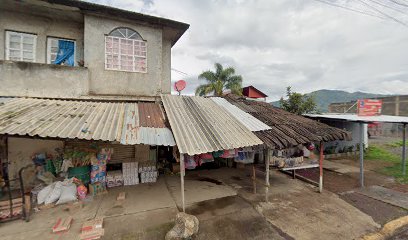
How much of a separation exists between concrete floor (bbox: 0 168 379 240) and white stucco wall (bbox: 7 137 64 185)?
2.96 m

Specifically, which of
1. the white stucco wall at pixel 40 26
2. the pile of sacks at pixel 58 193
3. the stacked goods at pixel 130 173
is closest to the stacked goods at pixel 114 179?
the stacked goods at pixel 130 173

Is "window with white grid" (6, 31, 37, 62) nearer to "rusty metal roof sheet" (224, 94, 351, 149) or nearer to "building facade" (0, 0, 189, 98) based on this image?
"building facade" (0, 0, 189, 98)

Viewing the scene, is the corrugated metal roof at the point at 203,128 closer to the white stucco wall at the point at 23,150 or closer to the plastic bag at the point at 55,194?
the plastic bag at the point at 55,194

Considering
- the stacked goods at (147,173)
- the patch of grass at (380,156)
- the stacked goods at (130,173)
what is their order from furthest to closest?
the patch of grass at (380,156) → the stacked goods at (147,173) → the stacked goods at (130,173)

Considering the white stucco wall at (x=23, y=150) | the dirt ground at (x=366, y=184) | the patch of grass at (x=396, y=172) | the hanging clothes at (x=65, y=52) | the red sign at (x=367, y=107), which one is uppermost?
the hanging clothes at (x=65, y=52)

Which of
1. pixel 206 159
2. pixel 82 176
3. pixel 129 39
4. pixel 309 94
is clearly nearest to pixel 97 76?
pixel 129 39

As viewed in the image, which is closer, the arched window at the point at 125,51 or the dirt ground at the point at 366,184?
the dirt ground at the point at 366,184

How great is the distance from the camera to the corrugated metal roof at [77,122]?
4812mm

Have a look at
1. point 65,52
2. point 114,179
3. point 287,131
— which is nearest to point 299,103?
point 287,131

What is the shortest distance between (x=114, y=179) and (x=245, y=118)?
618 cm

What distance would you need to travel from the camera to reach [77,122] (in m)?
5.48

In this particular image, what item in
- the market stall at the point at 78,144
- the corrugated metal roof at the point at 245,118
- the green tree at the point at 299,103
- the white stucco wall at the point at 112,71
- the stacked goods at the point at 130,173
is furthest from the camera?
the green tree at the point at 299,103

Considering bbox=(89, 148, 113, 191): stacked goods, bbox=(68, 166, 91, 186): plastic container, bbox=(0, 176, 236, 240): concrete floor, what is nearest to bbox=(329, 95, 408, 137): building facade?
bbox=(0, 176, 236, 240): concrete floor

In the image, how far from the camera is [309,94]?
56.7ft
